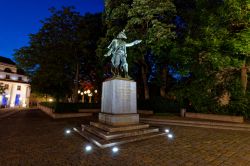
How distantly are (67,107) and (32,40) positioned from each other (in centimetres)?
993

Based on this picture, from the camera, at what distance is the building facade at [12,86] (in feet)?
160

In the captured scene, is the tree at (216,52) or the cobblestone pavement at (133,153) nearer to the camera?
the cobblestone pavement at (133,153)

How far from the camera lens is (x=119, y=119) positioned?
8.45 meters

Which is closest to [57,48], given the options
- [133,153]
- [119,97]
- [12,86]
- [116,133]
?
[119,97]

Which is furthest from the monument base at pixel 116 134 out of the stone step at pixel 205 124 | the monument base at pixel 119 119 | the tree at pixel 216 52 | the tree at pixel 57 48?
the tree at pixel 57 48

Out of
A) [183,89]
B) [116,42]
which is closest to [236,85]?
[183,89]

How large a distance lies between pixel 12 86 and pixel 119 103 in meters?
53.8

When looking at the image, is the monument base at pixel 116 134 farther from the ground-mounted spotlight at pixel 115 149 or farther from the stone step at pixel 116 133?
the ground-mounted spotlight at pixel 115 149

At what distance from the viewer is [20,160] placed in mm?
5172

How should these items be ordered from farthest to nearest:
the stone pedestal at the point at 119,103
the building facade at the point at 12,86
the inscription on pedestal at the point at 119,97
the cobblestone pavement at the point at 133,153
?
the building facade at the point at 12,86
the inscription on pedestal at the point at 119,97
the stone pedestal at the point at 119,103
the cobblestone pavement at the point at 133,153

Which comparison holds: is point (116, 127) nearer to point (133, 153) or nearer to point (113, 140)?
point (113, 140)

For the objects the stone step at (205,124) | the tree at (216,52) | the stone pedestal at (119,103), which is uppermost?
the tree at (216,52)

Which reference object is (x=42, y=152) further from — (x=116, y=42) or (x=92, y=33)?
(x=92, y=33)

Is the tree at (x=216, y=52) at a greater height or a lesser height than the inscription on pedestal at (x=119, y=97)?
greater
